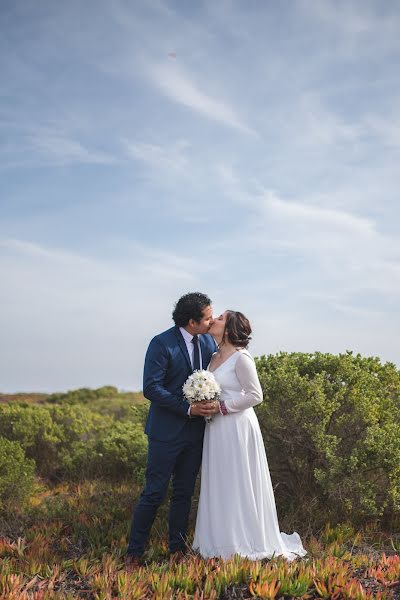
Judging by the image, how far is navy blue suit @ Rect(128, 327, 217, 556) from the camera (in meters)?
6.86

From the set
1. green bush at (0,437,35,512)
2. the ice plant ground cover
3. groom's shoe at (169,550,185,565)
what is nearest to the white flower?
the ice plant ground cover

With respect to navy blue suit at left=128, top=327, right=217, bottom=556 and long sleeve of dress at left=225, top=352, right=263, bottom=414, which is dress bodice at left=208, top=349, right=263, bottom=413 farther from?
navy blue suit at left=128, top=327, right=217, bottom=556

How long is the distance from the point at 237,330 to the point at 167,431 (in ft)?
4.32

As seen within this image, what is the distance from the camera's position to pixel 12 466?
10469 mm

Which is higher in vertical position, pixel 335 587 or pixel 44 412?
pixel 44 412

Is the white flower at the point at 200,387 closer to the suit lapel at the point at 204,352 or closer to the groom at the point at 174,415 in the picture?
the groom at the point at 174,415

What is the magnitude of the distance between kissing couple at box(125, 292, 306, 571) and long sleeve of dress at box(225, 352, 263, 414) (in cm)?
1

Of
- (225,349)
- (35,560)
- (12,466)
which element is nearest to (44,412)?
(12,466)

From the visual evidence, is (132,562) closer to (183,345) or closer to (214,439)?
(214,439)

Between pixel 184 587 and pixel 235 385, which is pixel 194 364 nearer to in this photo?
pixel 235 385

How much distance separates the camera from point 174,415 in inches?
273

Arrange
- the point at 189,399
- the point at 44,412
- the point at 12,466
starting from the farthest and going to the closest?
the point at 44,412, the point at 12,466, the point at 189,399

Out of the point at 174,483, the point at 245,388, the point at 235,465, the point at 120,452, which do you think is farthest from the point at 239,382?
the point at 120,452

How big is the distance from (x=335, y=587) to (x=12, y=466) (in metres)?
6.27
